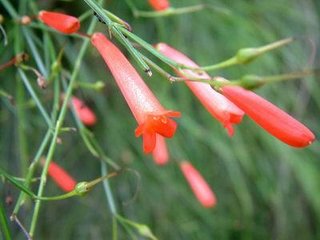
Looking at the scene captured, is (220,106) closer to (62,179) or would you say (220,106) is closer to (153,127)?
(153,127)

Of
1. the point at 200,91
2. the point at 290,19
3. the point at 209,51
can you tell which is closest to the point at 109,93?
the point at 209,51

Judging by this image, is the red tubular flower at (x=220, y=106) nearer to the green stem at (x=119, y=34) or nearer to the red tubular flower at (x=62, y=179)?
the green stem at (x=119, y=34)

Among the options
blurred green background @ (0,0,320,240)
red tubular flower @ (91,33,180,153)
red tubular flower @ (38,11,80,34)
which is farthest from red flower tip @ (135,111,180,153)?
blurred green background @ (0,0,320,240)

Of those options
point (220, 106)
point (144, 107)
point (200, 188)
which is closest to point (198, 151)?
point (200, 188)

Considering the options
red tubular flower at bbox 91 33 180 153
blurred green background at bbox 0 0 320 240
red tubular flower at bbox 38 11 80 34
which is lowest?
blurred green background at bbox 0 0 320 240

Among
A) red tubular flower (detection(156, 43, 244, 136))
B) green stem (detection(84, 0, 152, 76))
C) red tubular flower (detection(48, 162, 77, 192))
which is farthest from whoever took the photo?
red tubular flower (detection(48, 162, 77, 192))

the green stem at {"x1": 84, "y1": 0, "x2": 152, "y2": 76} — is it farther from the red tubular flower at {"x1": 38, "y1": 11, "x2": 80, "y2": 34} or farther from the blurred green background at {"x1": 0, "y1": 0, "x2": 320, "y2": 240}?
the blurred green background at {"x1": 0, "y1": 0, "x2": 320, "y2": 240}
